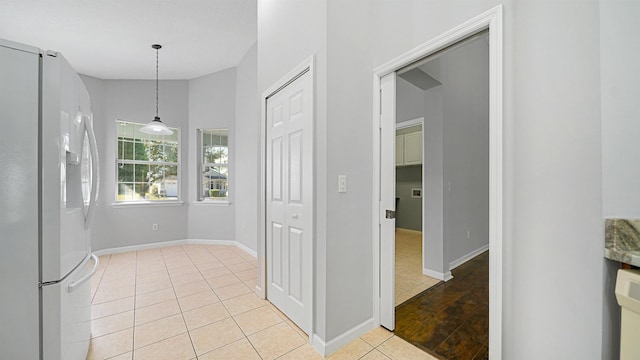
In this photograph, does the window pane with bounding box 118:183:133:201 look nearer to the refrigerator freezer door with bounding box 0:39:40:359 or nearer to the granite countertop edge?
the refrigerator freezer door with bounding box 0:39:40:359

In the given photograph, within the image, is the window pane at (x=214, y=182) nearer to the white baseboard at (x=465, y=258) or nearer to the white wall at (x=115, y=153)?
the white wall at (x=115, y=153)

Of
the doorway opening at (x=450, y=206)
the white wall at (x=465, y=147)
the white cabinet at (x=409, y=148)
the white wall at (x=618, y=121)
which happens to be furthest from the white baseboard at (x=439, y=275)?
the white cabinet at (x=409, y=148)

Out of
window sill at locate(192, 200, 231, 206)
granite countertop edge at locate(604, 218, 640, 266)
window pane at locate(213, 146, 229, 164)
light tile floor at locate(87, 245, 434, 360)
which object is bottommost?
light tile floor at locate(87, 245, 434, 360)

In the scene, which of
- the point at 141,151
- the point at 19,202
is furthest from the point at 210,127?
the point at 19,202

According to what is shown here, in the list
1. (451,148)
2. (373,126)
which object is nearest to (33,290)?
(373,126)

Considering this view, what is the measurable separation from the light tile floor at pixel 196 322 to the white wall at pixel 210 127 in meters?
1.34

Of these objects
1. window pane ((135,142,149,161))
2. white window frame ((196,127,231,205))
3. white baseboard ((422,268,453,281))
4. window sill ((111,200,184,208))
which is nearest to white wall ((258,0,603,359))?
white baseboard ((422,268,453,281))

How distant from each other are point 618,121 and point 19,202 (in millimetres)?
2536

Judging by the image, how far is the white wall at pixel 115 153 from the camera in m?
4.28

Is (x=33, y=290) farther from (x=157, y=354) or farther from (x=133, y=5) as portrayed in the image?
(x=133, y=5)

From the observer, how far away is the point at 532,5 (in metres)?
1.19

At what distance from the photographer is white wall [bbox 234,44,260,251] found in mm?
4074

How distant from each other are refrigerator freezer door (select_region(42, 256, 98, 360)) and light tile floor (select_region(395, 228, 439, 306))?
2.43 m

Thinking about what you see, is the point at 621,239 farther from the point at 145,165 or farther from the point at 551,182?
the point at 145,165
